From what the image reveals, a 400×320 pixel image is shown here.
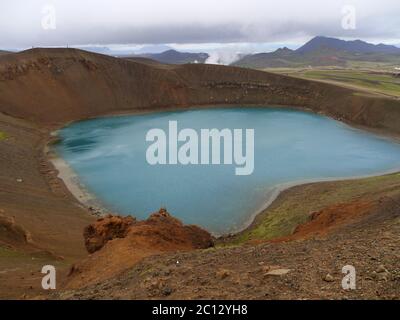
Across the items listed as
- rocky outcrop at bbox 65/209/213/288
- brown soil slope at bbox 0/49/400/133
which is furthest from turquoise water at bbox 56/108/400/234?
rocky outcrop at bbox 65/209/213/288

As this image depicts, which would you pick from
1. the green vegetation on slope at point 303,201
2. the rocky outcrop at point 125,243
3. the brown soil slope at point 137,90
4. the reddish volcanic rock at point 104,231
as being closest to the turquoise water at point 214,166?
the green vegetation on slope at point 303,201

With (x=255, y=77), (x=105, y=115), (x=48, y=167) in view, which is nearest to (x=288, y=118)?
(x=255, y=77)

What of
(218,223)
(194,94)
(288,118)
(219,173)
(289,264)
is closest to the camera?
(289,264)

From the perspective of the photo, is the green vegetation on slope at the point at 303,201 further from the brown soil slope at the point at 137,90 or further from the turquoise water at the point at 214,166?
the brown soil slope at the point at 137,90

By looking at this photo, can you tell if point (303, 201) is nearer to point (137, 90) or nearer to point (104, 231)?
point (104, 231)

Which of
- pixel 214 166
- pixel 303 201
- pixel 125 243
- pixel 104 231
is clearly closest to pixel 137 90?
pixel 214 166

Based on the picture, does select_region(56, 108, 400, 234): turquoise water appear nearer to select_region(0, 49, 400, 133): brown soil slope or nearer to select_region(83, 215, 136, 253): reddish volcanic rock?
Result: select_region(0, 49, 400, 133): brown soil slope
